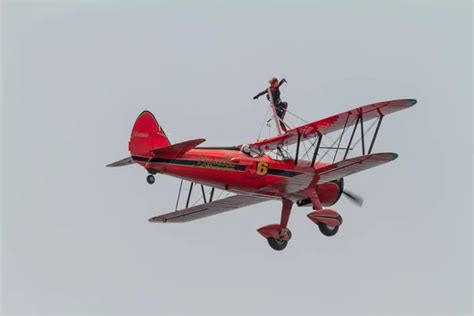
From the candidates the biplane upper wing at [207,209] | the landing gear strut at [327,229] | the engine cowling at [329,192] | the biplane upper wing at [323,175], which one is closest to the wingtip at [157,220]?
the biplane upper wing at [207,209]

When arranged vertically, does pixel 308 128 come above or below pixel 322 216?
above

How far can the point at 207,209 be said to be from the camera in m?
31.3

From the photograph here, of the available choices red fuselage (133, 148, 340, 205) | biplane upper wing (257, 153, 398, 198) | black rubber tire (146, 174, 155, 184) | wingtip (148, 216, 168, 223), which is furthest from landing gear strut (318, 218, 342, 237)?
black rubber tire (146, 174, 155, 184)

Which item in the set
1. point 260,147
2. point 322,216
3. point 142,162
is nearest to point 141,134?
point 142,162

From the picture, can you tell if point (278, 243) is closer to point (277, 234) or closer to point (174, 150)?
point (277, 234)

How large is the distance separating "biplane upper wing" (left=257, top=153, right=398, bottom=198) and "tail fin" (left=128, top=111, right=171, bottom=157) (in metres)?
3.10

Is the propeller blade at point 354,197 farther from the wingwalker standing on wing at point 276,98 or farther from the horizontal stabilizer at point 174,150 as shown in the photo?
the horizontal stabilizer at point 174,150

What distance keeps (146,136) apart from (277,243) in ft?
15.8

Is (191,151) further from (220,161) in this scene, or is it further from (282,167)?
(282,167)

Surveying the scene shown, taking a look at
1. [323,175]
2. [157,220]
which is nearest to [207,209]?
[157,220]

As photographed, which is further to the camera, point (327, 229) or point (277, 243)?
point (277, 243)

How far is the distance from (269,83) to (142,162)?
5.01 metres

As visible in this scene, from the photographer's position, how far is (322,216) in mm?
29391

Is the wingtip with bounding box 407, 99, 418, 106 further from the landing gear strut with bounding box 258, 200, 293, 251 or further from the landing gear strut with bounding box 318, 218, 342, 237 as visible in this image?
the landing gear strut with bounding box 258, 200, 293, 251
